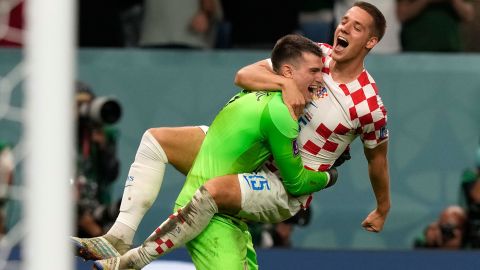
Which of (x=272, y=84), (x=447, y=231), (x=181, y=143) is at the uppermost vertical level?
(x=272, y=84)

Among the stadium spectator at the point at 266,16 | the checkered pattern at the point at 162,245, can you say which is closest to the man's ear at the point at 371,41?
the checkered pattern at the point at 162,245

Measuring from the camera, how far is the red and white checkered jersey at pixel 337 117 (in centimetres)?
605

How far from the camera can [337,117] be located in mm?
6062

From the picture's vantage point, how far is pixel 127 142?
9.30m

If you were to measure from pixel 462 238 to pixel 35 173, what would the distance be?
16.8ft

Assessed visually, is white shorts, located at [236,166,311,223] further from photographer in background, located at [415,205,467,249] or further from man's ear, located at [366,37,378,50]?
photographer in background, located at [415,205,467,249]

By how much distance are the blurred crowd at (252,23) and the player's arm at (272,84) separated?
2973 mm

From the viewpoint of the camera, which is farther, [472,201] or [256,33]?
[256,33]

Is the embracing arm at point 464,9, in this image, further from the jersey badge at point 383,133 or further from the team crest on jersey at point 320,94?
the team crest on jersey at point 320,94

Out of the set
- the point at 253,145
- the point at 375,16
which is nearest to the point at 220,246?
the point at 253,145

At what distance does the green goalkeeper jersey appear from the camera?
5.83 metres

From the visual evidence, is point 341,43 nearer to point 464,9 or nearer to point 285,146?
point 285,146

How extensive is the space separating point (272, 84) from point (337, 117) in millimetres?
333

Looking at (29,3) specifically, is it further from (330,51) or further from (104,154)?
(104,154)
